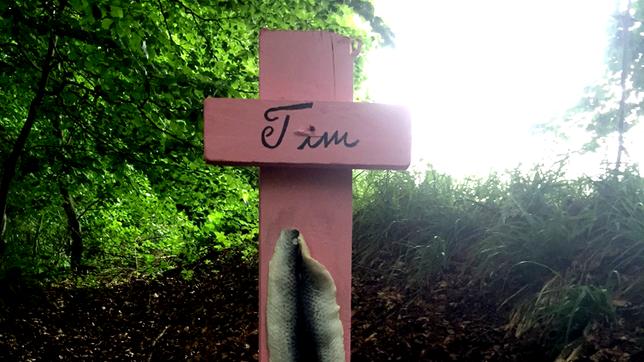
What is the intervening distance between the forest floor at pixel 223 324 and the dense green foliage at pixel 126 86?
2.68 feet

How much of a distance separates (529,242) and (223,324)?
2.93m

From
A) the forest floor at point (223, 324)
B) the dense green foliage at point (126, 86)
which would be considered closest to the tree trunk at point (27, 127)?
the dense green foliage at point (126, 86)

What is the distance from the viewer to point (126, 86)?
9.50ft

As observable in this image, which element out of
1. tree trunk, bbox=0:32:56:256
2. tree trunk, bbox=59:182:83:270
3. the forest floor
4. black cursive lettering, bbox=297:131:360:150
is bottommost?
the forest floor

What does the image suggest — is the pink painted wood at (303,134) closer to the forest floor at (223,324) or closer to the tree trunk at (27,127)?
the forest floor at (223,324)

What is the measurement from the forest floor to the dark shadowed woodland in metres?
0.02

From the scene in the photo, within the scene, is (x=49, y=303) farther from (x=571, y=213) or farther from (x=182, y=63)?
(x=571, y=213)

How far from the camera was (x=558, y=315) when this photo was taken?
2514 millimetres

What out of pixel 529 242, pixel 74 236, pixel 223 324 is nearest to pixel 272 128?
pixel 529 242

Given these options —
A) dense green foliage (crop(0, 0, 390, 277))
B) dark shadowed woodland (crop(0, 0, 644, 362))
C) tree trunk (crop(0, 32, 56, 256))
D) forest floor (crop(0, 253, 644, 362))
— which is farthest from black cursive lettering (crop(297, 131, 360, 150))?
tree trunk (crop(0, 32, 56, 256))

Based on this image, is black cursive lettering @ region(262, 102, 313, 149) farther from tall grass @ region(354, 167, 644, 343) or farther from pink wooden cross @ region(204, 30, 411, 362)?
tall grass @ region(354, 167, 644, 343)

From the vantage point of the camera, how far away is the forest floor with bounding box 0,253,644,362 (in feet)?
8.75

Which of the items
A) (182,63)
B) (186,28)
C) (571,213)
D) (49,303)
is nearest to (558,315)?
(571,213)

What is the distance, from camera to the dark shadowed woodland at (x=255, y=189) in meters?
2.70
